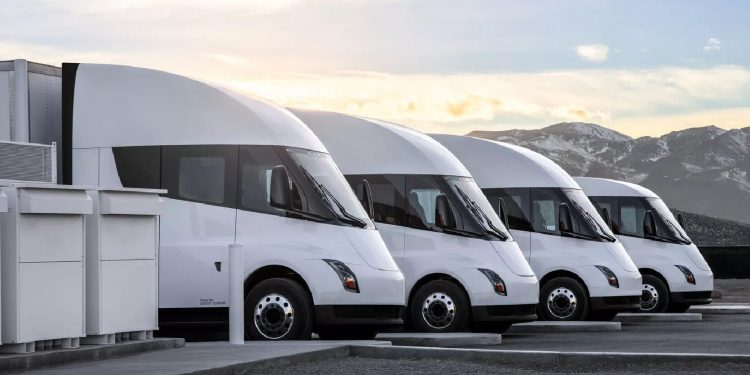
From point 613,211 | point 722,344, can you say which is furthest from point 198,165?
point 613,211

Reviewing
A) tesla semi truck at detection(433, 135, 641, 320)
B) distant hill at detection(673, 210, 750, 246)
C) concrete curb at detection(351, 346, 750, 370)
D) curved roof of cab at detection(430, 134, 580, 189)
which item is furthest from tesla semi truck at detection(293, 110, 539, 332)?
distant hill at detection(673, 210, 750, 246)

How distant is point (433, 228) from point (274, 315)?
3465 millimetres

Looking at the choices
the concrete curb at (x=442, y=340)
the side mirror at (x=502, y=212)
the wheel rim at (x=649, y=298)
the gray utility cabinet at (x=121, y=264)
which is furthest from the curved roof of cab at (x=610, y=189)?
the gray utility cabinet at (x=121, y=264)

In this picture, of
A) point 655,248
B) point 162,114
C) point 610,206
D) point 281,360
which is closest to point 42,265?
point 281,360

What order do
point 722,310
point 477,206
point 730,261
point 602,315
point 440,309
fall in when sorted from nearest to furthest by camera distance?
point 440,309 < point 477,206 < point 602,315 < point 722,310 < point 730,261

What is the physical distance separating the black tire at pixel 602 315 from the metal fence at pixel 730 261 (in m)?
18.9

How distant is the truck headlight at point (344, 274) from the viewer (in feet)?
54.3

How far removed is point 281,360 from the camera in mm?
13445

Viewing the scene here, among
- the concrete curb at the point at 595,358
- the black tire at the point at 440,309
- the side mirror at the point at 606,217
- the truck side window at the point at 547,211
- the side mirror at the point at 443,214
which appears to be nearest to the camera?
the concrete curb at the point at 595,358

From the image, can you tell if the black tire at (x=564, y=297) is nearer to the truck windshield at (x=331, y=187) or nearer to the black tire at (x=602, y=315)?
the black tire at (x=602, y=315)

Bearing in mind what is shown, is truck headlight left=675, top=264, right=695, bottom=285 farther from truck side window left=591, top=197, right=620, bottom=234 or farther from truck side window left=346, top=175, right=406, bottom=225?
truck side window left=346, top=175, right=406, bottom=225

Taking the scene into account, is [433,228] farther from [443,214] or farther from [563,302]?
[563,302]

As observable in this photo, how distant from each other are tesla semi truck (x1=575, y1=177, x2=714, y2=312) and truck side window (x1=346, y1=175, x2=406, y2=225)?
7775 millimetres

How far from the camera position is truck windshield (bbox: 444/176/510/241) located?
19641 mm
